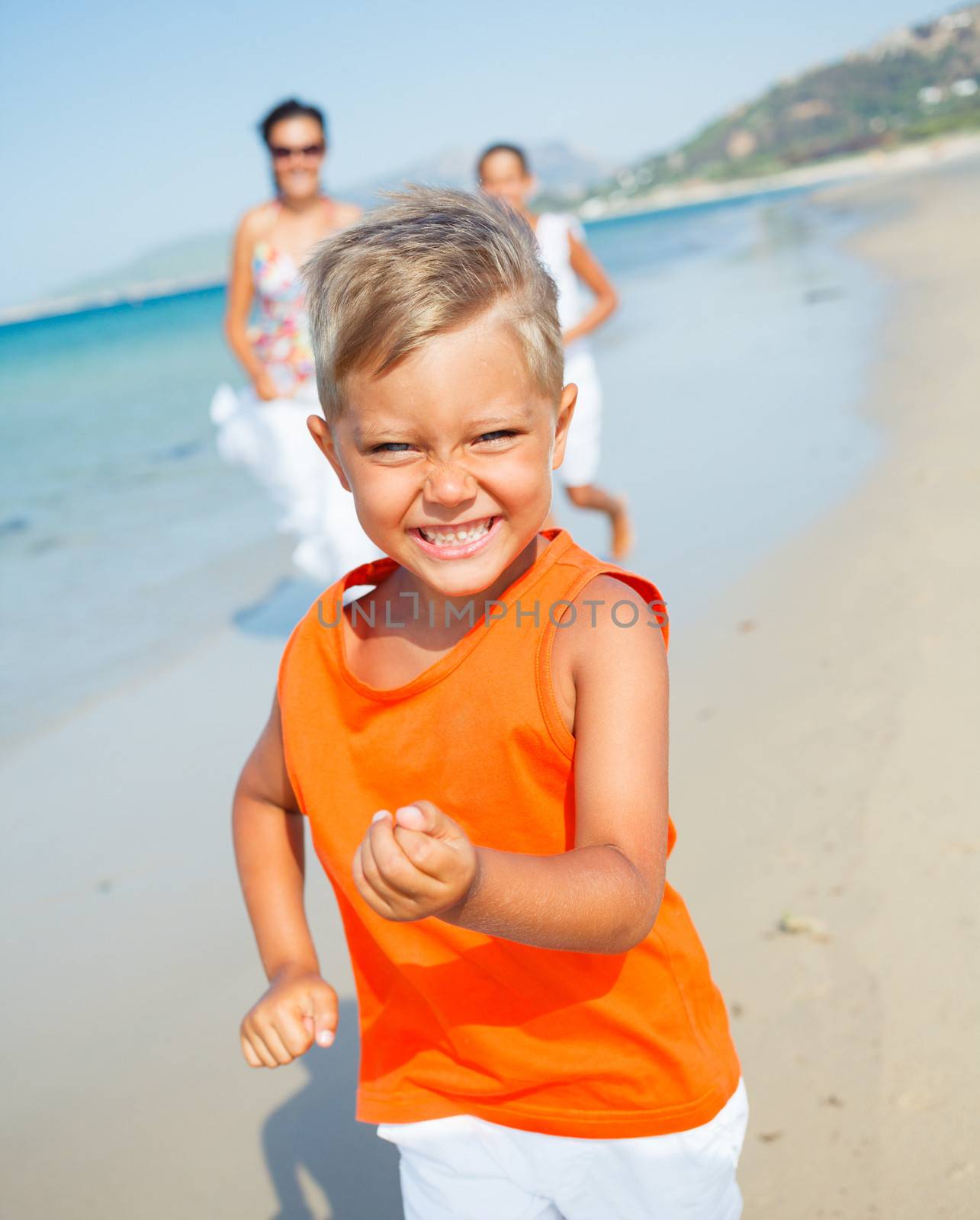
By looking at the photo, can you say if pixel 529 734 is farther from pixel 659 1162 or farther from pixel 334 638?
pixel 659 1162

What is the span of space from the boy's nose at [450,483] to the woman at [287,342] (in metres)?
3.30

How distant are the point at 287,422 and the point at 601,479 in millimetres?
2764

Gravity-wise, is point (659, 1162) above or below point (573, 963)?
below

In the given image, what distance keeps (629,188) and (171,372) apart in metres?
124

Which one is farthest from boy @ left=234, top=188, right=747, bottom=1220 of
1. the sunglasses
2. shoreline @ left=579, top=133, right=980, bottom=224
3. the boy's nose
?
shoreline @ left=579, top=133, right=980, bottom=224

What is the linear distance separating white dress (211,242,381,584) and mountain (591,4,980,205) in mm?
91057

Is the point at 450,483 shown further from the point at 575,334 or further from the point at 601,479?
the point at 601,479

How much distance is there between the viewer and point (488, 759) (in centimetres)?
136

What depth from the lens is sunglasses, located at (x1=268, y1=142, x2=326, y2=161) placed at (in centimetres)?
471

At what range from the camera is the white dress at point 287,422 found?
4719mm

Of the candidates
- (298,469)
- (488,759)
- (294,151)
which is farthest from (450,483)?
(294,151)

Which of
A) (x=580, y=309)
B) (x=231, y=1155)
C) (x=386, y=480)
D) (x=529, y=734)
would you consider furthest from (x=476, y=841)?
(x=580, y=309)

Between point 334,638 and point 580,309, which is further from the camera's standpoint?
point 580,309

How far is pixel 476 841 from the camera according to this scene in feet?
4.62
